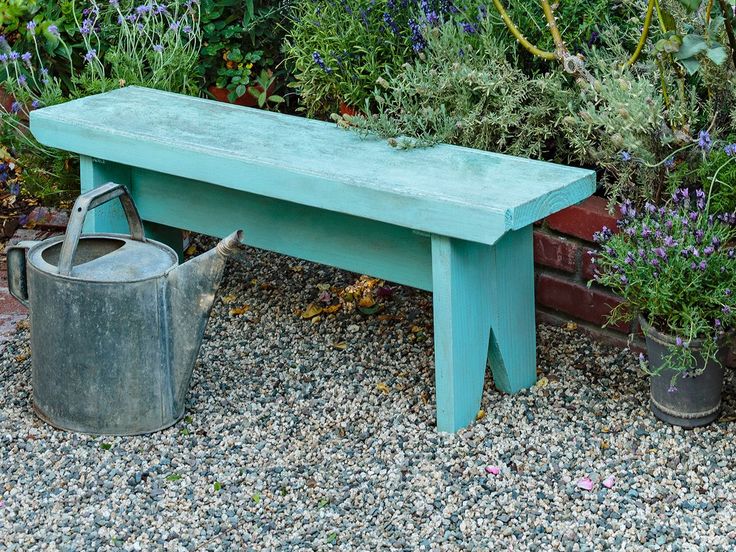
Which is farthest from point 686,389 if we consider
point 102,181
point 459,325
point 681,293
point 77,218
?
point 102,181

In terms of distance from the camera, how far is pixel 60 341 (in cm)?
273

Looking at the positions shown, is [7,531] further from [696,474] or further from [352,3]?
[352,3]

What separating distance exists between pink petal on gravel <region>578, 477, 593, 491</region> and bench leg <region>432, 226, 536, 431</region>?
369 millimetres

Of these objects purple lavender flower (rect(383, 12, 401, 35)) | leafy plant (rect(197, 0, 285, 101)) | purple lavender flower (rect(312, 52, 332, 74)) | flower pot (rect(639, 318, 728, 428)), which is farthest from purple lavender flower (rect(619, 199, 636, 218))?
leafy plant (rect(197, 0, 285, 101))

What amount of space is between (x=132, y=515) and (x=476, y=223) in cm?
102

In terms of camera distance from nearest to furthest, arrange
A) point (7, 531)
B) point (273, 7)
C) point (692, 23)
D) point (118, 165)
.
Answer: point (7, 531)
point (692, 23)
point (118, 165)
point (273, 7)

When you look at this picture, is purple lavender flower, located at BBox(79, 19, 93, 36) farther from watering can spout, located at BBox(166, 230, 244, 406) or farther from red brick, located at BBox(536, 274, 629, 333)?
red brick, located at BBox(536, 274, 629, 333)

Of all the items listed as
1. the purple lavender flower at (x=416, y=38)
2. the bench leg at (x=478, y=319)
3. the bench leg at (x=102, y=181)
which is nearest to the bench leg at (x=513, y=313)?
the bench leg at (x=478, y=319)

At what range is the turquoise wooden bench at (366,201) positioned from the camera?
102 inches

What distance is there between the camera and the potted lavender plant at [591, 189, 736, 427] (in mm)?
2512

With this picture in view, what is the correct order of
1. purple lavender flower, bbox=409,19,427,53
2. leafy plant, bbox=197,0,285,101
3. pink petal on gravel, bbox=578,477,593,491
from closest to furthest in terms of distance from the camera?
1. pink petal on gravel, bbox=578,477,593,491
2. purple lavender flower, bbox=409,19,427,53
3. leafy plant, bbox=197,0,285,101

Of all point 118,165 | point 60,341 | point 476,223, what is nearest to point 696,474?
point 476,223

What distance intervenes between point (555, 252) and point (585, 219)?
167mm

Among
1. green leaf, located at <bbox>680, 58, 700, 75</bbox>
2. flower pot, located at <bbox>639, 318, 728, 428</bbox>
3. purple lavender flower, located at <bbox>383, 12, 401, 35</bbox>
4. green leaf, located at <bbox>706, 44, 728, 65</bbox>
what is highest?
purple lavender flower, located at <bbox>383, 12, 401, 35</bbox>
